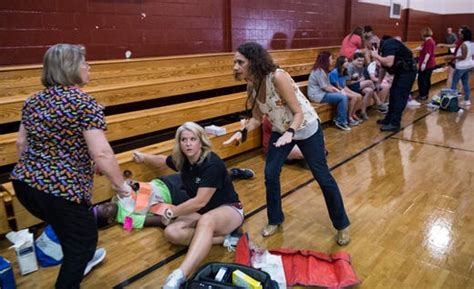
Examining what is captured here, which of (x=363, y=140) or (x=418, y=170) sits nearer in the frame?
(x=418, y=170)

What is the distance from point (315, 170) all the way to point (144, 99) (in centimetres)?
212

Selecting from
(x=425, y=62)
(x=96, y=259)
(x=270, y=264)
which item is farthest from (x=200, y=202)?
(x=425, y=62)

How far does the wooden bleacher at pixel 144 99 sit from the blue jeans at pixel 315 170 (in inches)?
46.1

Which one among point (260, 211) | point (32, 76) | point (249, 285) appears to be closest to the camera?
point (249, 285)

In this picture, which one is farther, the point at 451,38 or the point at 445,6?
the point at 445,6

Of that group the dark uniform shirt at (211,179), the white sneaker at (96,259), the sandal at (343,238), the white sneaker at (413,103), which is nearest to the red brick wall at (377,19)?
the white sneaker at (413,103)

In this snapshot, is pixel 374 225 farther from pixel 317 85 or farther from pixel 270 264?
pixel 317 85

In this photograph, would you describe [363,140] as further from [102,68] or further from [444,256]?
[102,68]

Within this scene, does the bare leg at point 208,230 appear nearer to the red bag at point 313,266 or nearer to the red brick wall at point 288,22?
the red bag at point 313,266

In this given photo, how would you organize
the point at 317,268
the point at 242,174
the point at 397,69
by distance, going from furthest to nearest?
the point at 397,69 < the point at 242,174 < the point at 317,268

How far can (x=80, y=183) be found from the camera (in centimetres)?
142

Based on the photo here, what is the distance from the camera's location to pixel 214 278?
5.37ft

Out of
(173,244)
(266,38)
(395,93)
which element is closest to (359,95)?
(395,93)

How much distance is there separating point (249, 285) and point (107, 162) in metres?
0.77
